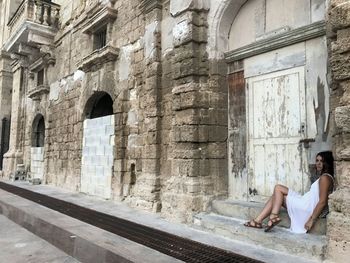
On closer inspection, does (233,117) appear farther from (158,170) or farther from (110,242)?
(110,242)

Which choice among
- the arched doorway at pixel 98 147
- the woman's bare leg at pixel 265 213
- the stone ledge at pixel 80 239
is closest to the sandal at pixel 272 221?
the woman's bare leg at pixel 265 213

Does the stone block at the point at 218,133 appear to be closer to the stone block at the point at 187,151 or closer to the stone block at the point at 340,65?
the stone block at the point at 187,151

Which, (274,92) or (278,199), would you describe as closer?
(278,199)

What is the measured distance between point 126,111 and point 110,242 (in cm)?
387

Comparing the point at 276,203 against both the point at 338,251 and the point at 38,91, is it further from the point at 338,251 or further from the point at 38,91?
the point at 38,91

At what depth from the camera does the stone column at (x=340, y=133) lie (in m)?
3.20

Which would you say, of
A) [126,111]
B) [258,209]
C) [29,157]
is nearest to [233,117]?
[258,209]

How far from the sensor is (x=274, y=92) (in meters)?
4.86

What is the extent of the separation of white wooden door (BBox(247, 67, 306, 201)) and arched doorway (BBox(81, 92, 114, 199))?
12.3ft

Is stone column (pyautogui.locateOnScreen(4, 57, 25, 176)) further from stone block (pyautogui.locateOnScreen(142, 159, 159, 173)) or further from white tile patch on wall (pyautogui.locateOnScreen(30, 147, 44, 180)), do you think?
stone block (pyautogui.locateOnScreen(142, 159, 159, 173))

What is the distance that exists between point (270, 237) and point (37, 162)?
10.8 metres

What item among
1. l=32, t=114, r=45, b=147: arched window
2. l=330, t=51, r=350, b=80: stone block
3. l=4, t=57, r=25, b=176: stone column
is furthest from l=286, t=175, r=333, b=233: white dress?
l=4, t=57, r=25, b=176: stone column

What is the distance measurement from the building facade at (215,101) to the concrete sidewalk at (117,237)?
354mm

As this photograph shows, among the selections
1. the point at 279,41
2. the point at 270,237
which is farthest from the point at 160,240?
the point at 279,41
